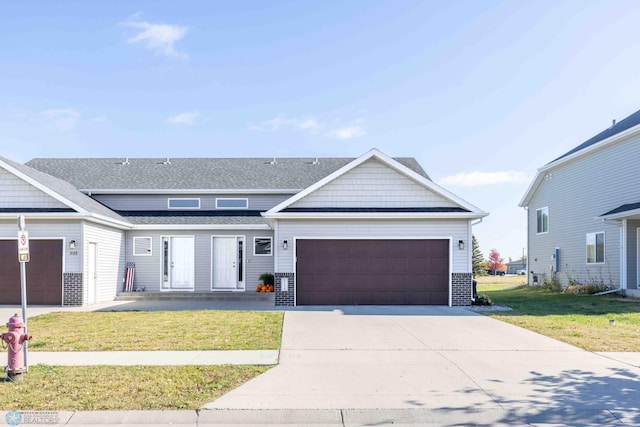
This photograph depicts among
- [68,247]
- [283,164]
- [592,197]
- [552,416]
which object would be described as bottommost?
[552,416]

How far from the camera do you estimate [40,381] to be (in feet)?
22.3

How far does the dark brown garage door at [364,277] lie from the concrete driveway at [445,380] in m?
5.34

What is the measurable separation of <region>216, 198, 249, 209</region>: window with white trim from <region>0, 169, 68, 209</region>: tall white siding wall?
7198 millimetres

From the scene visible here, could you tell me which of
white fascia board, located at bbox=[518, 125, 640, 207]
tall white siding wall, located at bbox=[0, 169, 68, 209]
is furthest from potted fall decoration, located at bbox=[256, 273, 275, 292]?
white fascia board, located at bbox=[518, 125, 640, 207]

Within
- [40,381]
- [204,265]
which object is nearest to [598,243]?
[204,265]

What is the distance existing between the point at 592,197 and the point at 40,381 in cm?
2246

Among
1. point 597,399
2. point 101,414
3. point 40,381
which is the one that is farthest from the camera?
point 40,381

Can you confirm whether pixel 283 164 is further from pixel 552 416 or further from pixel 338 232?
pixel 552 416

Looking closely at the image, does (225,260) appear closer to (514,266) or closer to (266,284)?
(266,284)

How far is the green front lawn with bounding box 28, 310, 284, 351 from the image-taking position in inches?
363

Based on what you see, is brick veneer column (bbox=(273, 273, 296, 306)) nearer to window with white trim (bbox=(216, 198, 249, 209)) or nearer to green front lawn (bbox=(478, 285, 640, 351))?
green front lawn (bbox=(478, 285, 640, 351))

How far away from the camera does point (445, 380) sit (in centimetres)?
702

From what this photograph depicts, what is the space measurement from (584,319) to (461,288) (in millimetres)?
3938

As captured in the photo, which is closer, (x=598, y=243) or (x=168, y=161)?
(x=598, y=243)
